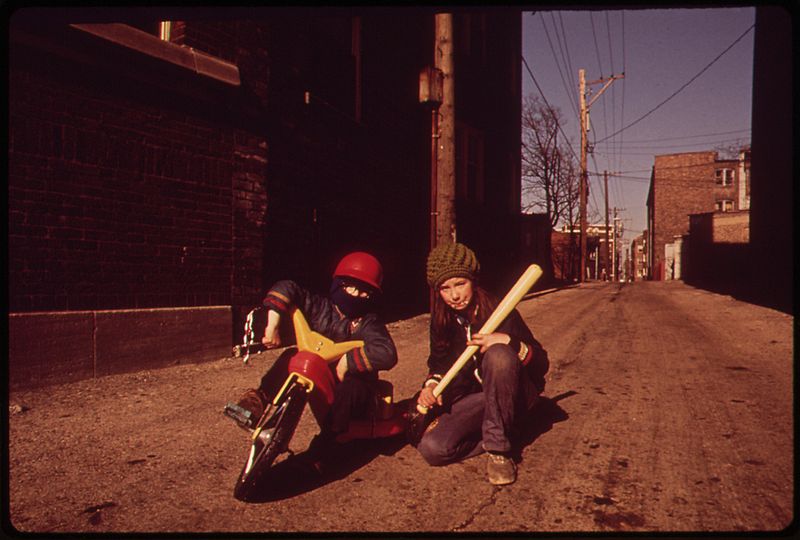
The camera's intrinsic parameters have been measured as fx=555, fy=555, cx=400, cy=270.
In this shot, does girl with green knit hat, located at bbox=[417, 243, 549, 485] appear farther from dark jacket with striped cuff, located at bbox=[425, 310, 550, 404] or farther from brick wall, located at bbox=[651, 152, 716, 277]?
brick wall, located at bbox=[651, 152, 716, 277]

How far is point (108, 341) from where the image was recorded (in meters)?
4.58

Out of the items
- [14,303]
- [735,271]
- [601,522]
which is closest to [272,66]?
[14,303]

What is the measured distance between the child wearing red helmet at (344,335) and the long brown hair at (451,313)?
0.35 meters

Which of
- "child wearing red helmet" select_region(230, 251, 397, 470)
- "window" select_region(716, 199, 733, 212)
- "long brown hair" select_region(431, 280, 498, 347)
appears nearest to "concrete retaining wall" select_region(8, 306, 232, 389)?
"child wearing red helmet" select_region(230, 251, 397, 470)

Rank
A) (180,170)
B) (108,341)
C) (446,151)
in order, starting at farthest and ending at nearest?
(446,151), (180,170), (108,341)

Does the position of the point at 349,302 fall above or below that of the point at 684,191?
below

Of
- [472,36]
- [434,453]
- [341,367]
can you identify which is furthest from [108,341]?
[472,36]

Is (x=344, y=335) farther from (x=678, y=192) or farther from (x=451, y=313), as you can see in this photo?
(x=678, y=192)

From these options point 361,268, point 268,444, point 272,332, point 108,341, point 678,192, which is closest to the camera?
point 268,444

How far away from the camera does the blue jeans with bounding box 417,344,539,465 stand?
254 cm

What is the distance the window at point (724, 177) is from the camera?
47.7 metres

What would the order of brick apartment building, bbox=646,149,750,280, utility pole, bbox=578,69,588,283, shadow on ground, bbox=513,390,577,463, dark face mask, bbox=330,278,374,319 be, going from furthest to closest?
1. brick apartment building, bbox=646,149,750,280
2. utility pole, bbox=578,69,588,283
3. shadow on ground, bbox=513,390,577,463
4. dark face mask, bbox=330,278,374,319

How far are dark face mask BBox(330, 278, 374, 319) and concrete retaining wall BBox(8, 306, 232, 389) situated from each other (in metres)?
2.41

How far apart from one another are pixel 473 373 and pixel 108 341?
326cm
